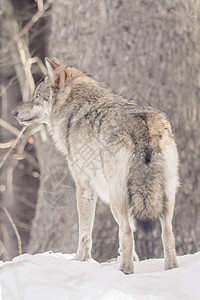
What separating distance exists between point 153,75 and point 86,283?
2682 millimetres

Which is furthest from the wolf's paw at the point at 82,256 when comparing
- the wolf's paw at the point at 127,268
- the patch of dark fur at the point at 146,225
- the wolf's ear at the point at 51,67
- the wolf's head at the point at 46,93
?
the wolf's ear at the point at 51,67

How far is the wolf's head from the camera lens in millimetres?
5023

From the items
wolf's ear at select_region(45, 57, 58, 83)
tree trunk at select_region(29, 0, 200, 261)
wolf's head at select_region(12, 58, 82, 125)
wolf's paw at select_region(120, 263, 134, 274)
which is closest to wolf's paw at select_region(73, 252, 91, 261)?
tree trunk at select_region(29, 0, 200, 261)

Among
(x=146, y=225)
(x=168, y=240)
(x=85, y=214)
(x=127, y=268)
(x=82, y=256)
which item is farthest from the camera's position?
(x=85, y=214)

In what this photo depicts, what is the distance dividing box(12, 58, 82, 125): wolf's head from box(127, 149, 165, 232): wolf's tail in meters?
1.41

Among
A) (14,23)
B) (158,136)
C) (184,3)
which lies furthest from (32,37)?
(158,136)

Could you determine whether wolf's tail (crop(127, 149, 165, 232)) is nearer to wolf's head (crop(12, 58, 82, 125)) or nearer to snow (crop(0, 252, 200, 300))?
snow (crop(0, 252, 200, 300))

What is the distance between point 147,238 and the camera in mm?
5242

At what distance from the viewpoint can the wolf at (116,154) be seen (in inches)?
154

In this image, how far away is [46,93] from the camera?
17.1 feet

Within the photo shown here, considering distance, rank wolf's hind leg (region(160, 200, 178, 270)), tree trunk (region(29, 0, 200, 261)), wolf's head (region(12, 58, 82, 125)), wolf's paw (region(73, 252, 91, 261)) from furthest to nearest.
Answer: tree trunk (region(29, 0, 200, 261)) → wolf's head (region(12, 58, 82, 125)) → wolf's paw (region(73, 252, 91, 261)) → wolf's hind leg (region(160, 200, 178, 270))

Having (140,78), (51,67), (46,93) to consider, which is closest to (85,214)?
(46,93)

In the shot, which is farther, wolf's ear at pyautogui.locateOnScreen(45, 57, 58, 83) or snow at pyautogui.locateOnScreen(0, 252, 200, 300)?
wolf's ear at pyautogui.locateOnScreen(45, 57, 58, 83)

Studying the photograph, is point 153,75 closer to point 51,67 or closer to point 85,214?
point 51,67
